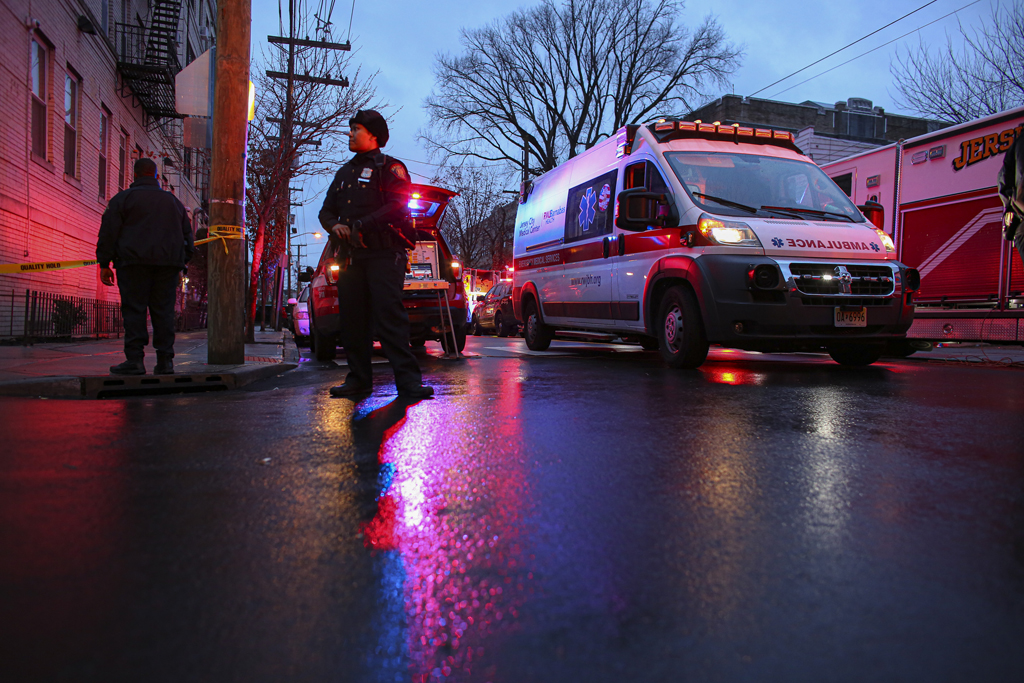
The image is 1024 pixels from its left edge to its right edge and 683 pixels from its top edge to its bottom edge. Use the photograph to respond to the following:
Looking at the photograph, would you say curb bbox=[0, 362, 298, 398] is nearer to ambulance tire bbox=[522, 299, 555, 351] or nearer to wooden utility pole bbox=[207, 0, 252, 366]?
wooden utility pole bbox=[207, 0, 252, 366]

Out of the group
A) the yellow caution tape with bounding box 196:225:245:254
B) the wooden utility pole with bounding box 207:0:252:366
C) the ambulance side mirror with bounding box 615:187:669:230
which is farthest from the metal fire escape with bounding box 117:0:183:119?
the ambulance side mirror with bounding box 615:187:669:230

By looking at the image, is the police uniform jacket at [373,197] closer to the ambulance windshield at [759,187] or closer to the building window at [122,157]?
the ambulance windshield at [759,187]

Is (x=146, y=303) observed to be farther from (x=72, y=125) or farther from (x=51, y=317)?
(x=72, y=125)

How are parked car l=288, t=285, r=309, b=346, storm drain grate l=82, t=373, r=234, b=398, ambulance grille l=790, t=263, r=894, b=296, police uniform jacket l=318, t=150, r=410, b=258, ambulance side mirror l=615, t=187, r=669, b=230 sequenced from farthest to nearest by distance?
1. parked car l=288, t=285, r=309, b=346
2. ambulance side mirror l=615, t=187, r=669, b=230
3. ambulance grille l=790, t=263, r=894, b=296
4. storm drain grate l=82, t=373, r=234, b=398
5. police uniform jacket l=318, t=150, r=410, b=258

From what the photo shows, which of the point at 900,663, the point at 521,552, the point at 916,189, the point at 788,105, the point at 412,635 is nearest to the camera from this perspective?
the point at 900,663

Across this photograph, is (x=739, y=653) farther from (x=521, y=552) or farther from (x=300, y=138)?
(x=300, y=138)

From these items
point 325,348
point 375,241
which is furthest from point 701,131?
point 325,348

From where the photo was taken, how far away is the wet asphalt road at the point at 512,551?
4.83 feet

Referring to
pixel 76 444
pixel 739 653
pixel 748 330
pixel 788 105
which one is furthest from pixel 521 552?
pixel 788 105

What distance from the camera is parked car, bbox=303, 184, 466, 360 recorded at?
979cm

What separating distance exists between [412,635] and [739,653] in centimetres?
65

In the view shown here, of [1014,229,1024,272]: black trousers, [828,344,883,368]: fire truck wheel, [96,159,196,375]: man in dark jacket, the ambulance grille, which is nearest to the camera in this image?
[96,159,196,375]: man in dark jacket

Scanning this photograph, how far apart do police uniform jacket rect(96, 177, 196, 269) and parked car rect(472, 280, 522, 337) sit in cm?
1149

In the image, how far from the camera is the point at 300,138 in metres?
17.6
